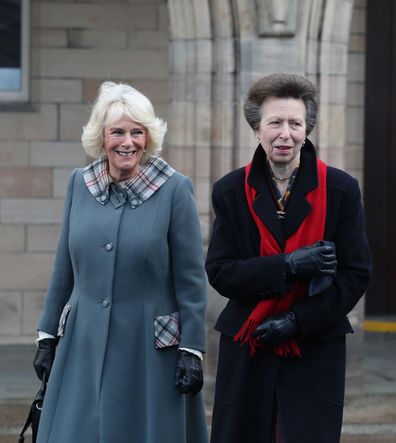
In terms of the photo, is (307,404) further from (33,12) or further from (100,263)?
(33,12)

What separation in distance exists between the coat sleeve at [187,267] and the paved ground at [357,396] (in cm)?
293

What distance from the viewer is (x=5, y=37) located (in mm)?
10883

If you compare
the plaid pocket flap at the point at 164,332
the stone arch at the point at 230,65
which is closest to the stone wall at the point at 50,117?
the stone arch at the point at 230,65

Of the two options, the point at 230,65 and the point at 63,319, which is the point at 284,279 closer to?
the point at 63,319

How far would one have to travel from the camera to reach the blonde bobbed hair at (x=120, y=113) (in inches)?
205

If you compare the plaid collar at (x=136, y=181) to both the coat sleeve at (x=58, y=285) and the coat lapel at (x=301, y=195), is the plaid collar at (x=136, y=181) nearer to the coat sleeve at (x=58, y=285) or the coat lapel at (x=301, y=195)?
the coat sleeve at (x=58, y=285)

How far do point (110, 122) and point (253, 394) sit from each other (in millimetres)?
1135

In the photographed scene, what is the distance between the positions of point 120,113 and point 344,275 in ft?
3.39

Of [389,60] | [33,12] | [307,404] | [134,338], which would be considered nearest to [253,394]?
[307,404]

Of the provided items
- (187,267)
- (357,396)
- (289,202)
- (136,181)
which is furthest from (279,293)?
(357,396)

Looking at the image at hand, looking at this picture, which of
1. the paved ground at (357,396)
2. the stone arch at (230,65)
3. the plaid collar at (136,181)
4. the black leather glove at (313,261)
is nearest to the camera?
the black leather glove at (313,261)

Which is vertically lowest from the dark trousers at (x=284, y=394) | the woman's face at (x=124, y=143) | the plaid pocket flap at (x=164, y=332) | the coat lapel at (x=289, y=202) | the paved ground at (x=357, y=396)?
the paved ground at (x=357, y=396)

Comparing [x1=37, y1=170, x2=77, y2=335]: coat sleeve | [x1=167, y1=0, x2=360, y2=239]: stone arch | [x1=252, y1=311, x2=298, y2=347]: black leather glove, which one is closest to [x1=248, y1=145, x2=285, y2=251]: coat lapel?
[x1=252, y1=311, x2=298, y2=347]: black leather glove

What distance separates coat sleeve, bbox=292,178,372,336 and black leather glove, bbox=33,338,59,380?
1.08 metres
